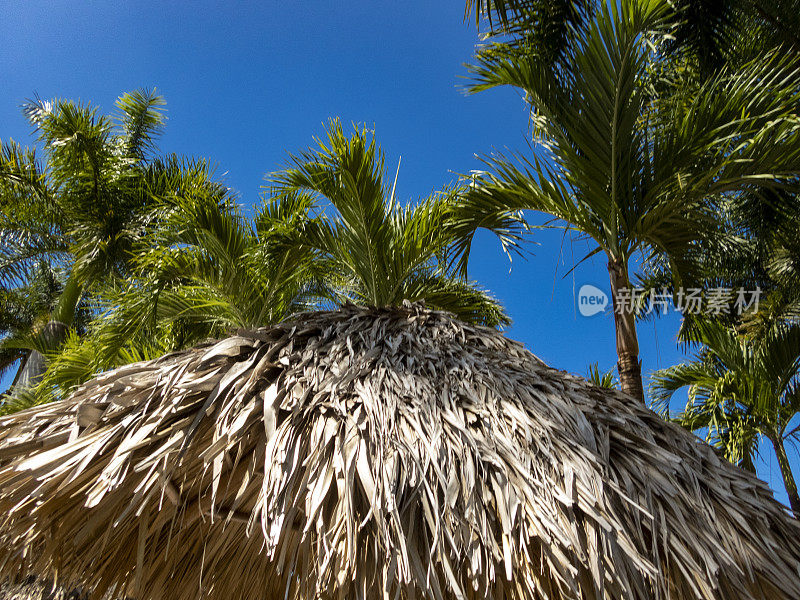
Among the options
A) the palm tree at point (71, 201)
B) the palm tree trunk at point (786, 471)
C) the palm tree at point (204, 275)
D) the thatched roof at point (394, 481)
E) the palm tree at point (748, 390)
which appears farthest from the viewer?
the palm tree at point (71, 201)

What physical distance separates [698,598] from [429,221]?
3324 mm

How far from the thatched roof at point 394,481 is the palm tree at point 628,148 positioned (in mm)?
1726

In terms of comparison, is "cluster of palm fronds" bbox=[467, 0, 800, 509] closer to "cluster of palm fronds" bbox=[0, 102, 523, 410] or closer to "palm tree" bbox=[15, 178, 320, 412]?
"cluster of palm fronds" bbox=[0, 102, 523, 410]

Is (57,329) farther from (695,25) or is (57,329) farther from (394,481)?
(695,25)

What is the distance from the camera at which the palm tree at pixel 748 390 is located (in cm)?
609

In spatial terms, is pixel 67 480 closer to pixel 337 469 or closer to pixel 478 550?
pixel 337 469

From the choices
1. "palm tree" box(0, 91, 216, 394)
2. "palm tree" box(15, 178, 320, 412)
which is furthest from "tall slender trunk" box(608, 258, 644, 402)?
"palm tree" box(0, 91, 216, 394)

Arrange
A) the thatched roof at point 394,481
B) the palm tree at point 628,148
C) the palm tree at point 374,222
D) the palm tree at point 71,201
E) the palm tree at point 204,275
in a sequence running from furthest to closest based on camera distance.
→ the palm tree at point 71,201 < the palm tree at point 204,275 < the palm tree at point 374,222 < the palm tree at point 628,148 < the thatched roof at point 394,481

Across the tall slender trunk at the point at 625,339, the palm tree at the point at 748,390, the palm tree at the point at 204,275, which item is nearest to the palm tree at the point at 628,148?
the tall slender trunk at the point at 625,339

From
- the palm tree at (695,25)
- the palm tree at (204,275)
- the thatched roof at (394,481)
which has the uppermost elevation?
the palm tree at (695,25)

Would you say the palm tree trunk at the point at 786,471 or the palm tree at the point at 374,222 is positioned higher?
the palm tree at the point at 374,222

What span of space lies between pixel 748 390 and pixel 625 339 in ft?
11.1

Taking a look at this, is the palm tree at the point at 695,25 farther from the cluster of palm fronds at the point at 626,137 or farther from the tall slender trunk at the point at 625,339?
the tall slender trunk at the point at 625,339

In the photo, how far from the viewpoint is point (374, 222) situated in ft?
14.7
